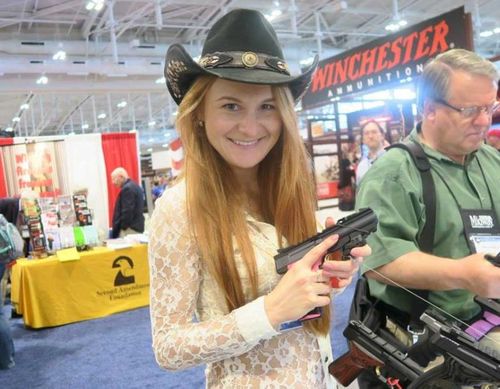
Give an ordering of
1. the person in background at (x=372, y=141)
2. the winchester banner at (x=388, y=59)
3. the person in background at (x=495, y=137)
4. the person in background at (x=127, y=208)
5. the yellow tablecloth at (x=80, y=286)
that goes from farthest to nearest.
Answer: the person in background at (x=127, y=208)
the person in background at (x=372, y=141)
the yellow tablecloth at (x=80, y=286)
the winchester banner at (x=388, y=59)
the person in background at (x=495, y=137)

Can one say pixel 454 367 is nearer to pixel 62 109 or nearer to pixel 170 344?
pixel 170 344

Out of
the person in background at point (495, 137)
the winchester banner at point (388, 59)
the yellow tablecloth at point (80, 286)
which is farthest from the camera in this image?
the yellow tablecloth at point (80, 286)

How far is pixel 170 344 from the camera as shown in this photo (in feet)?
2.64

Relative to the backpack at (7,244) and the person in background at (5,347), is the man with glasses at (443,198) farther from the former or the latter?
the person in background at (5,347)

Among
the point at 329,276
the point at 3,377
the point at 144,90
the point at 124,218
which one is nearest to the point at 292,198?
the point at 329,276

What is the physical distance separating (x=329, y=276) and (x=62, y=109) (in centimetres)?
1754

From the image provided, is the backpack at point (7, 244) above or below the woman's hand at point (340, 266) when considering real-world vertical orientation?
below

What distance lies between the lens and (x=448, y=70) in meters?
1.25

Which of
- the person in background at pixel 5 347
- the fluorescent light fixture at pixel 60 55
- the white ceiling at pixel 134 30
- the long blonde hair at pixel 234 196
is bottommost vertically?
the person in background at pixel 5 347

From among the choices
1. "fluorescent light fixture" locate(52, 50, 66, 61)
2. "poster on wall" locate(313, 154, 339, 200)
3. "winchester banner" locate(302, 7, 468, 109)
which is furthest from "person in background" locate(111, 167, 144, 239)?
"poster on wall" locate(313, 154, 339, 200)

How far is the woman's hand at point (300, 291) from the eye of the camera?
2.48 feet

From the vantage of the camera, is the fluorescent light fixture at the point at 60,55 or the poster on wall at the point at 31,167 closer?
the poster on wall at the point at 31,167

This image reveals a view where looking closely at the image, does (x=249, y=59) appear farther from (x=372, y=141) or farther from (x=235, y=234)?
(x=372, y=141)

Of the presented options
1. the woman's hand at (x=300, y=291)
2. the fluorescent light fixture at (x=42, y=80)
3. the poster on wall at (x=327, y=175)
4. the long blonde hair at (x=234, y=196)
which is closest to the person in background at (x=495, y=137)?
the long blonde hair at (x=234, y=196)
